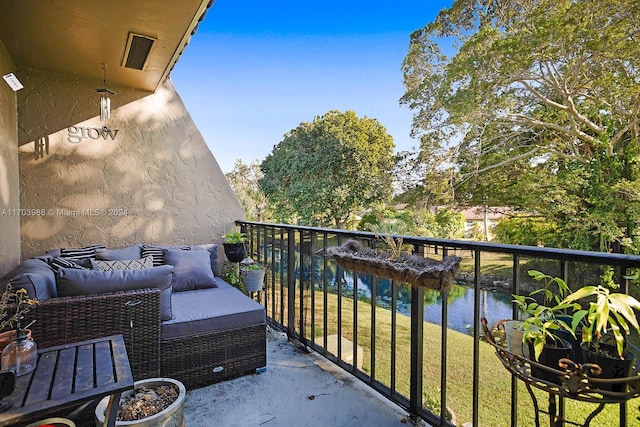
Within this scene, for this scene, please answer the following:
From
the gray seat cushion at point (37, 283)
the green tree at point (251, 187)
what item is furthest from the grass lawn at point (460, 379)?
the green tree at point (251, 187)

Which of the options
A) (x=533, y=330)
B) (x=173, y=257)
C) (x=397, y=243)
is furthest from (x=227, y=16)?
(x=533, y=330)

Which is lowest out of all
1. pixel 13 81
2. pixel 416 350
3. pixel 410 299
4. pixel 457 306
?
pixel 457 306

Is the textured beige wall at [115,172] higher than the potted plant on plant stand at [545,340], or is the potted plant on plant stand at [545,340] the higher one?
the textured beige wall at [115,172]

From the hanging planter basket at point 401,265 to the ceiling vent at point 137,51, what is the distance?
2.17 meters

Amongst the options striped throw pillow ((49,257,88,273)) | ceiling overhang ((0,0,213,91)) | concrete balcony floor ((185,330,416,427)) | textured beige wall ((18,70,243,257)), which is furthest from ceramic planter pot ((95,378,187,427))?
textured beige wall ((18,70,243,257))

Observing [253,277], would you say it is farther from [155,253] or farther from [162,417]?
[162,417]

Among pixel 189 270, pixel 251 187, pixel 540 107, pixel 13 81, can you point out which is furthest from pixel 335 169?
pixel 13 81

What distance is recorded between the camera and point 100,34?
251 cm

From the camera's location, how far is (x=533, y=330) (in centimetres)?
101

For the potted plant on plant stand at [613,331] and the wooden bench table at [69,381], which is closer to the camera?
the potted plant on plant stand at [613,331]

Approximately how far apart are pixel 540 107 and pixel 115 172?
11.6 meters

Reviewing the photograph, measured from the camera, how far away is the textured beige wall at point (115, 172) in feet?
11.0

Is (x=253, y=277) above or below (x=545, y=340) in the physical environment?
below

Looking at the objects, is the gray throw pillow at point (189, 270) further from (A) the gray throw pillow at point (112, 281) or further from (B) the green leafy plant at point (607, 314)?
(B) the green leafy plant at point (607, 314)
